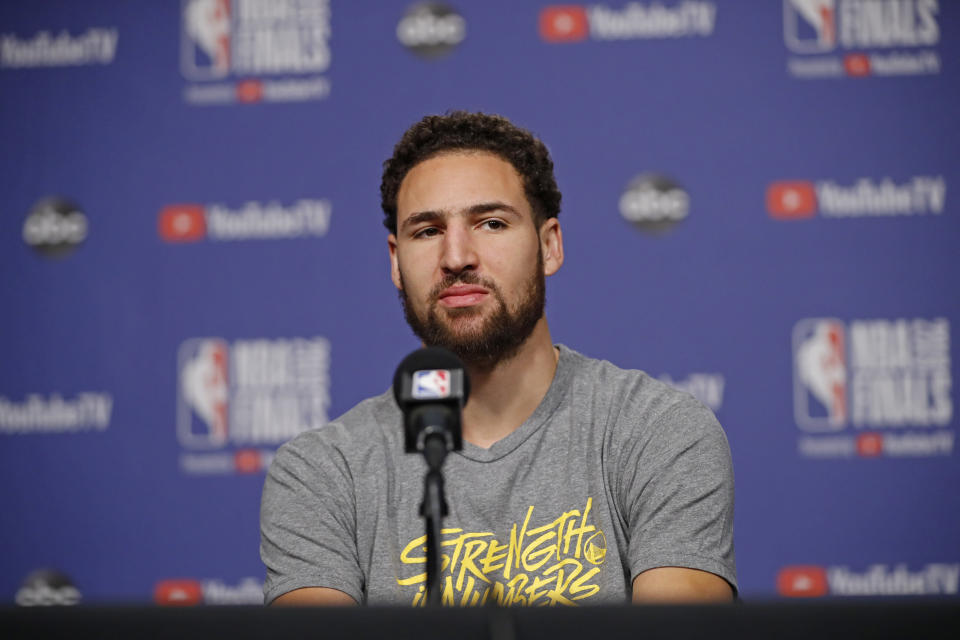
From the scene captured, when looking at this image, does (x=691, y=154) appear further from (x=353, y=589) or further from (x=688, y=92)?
(x=353, y=589)

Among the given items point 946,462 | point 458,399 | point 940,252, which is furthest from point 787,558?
point 458,399

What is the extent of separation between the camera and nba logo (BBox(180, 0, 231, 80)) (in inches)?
117

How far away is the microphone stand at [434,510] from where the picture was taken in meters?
0.95

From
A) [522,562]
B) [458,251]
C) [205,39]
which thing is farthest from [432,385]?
[205,39]

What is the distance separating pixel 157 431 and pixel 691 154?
6.17 ft

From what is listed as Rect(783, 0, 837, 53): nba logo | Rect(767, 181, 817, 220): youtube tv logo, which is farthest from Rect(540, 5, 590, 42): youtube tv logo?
Rect(767, 181, 817, 220): youtube tv logo

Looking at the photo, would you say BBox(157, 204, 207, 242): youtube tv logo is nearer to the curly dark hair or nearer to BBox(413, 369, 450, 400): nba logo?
the curly dark hair

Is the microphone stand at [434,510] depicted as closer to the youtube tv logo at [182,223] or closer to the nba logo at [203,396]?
the nba logo at [203,396]

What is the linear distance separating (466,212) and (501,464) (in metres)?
0.49

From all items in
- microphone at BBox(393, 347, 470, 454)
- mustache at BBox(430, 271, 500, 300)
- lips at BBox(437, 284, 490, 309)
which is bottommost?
microphone at BBox(393, 347, 470, 454)

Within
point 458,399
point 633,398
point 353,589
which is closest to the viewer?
point 458,399

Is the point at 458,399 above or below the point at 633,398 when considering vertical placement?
above

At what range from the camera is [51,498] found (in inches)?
116

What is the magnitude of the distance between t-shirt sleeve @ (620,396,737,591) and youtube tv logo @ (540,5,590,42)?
5.25 feet
